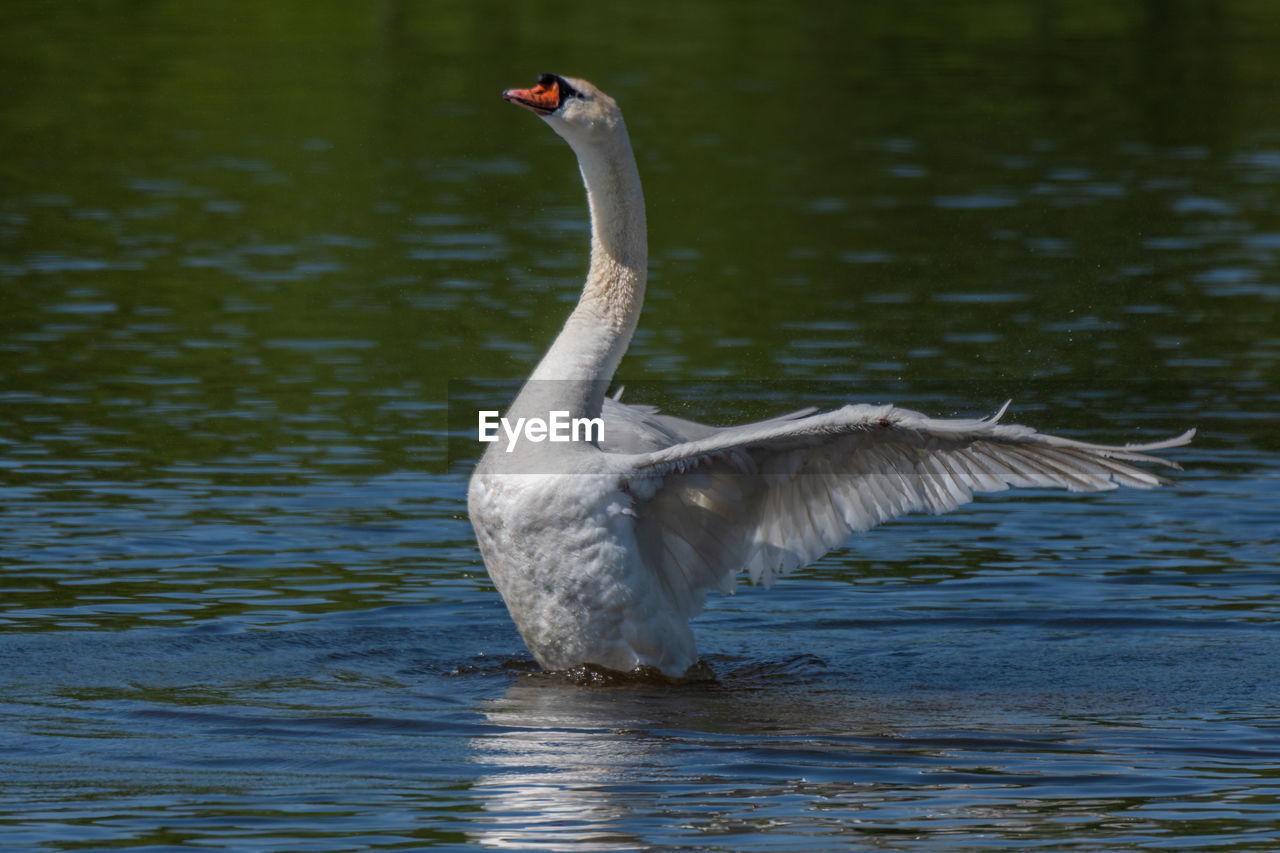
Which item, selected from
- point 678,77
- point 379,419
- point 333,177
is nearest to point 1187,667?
point 379,419

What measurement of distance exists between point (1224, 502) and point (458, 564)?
4.92 m

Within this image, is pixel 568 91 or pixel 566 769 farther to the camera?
pixel 568 91

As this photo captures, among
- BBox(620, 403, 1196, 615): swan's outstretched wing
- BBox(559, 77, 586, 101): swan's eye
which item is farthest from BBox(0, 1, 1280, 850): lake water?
BBox(559, 77, 586, 101): swan's eye

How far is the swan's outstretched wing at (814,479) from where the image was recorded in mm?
9281

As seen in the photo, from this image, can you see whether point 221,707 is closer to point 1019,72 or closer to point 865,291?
point 865,291

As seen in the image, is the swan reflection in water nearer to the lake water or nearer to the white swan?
the lake water

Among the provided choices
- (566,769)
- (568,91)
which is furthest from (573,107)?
(566,769)

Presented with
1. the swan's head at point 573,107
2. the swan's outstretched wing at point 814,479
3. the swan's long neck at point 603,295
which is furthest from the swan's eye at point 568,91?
the swan's outstretched wing at point 814,479

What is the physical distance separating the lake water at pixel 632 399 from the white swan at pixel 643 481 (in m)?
0.47

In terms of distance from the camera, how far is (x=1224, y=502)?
13.6 m

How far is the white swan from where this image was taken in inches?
374

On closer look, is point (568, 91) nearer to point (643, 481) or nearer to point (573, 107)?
point (573, 107)

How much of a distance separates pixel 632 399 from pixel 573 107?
6468 mm

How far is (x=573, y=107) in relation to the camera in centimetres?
987
